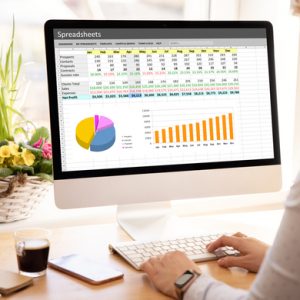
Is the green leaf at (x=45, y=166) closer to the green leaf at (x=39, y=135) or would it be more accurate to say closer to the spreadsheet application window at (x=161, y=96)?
the green leaf at (x=39, y=135)

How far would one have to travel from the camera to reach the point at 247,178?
1617 mm

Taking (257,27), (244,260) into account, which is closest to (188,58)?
(257,27)

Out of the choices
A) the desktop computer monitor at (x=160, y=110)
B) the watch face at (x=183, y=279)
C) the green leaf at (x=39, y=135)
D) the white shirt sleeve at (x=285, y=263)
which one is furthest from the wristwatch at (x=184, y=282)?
the green leaf at (x=39, y=135)

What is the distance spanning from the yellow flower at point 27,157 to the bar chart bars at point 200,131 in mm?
424

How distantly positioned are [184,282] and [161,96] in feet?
1.96

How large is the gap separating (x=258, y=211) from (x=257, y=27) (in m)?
0.65

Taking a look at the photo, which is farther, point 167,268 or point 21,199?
point 21,199

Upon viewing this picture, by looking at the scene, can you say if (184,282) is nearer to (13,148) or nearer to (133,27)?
(133,27)

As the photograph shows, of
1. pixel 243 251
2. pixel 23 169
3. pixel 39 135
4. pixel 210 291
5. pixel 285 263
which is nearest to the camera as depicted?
pixel 285 263

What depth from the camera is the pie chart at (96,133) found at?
1484mm

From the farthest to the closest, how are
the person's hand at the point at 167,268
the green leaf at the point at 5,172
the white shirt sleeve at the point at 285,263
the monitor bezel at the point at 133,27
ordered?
1. the green leaf at the point at 5,172
2. the monitor bezel at the point at 133,27
3. the person's hand at the point at 167,268
4. the white shirt sleeve at the point at 285,263

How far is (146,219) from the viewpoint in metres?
1.59

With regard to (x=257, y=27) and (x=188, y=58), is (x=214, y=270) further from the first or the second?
(x=257, y=27)

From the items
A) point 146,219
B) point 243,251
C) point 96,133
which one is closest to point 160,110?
point 96,133
